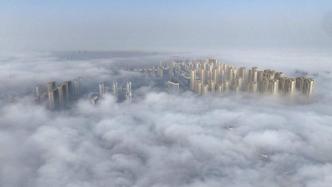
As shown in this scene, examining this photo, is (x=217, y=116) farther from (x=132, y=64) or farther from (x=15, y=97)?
(x=132, y=64)

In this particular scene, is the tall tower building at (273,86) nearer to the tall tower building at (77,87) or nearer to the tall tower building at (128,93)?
the tall tower building at (128,93)

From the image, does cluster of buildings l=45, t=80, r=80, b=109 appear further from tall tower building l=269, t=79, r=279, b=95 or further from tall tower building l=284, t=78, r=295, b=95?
tall tower building l=284, t=78, r=295, b=95

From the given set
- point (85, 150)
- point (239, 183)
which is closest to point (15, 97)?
point (85, 150)

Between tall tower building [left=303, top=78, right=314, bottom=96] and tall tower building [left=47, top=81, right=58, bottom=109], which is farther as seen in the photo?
tall tower building [left=303, top=78, right=314, bottom=96]

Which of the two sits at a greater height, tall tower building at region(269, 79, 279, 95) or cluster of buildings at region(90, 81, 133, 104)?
tall tower building at region(269, 79, 279, 95)

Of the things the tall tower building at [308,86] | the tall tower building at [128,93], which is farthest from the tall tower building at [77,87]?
the tall tower building at [308,86]

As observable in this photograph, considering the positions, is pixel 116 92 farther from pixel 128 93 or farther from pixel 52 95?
pixel 52 95

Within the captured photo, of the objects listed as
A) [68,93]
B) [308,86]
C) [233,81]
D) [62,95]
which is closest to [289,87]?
[308,86]

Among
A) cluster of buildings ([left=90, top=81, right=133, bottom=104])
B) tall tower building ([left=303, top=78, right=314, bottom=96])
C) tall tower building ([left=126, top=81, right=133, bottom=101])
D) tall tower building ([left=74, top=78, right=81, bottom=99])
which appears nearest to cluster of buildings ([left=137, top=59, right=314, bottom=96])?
tall tower building ([left=303, top=78, right=314, bottom=96])
